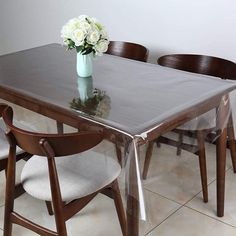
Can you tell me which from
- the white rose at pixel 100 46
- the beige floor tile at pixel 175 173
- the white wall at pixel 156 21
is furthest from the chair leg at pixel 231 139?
the white rose at pixel 100 46

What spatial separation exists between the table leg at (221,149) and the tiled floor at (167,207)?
0.10 metres

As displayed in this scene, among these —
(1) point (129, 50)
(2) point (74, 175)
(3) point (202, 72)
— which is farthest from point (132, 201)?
(1) point (129, 50)

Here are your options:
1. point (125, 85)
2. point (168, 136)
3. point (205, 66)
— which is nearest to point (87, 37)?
point (125, 85)

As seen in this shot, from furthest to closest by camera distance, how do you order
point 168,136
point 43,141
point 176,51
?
point 176,51, point 168,136, point 43,141

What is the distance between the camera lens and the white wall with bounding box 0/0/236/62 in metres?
2.57

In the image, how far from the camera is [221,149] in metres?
1.98

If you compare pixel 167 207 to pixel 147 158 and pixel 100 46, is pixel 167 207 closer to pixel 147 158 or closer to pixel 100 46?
pixel 147 158

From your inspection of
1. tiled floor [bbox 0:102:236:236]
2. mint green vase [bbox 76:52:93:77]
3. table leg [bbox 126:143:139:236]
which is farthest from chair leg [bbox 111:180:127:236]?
mint green vase [bbox 76:52:93:77]

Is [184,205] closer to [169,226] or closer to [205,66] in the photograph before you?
[169,226]

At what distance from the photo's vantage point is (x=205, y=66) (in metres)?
2.37

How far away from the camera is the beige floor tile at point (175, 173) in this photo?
1.87 metres

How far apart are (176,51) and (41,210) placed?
4.67 ft

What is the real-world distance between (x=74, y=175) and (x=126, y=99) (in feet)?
1.31

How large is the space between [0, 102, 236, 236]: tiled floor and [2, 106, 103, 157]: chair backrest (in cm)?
38
